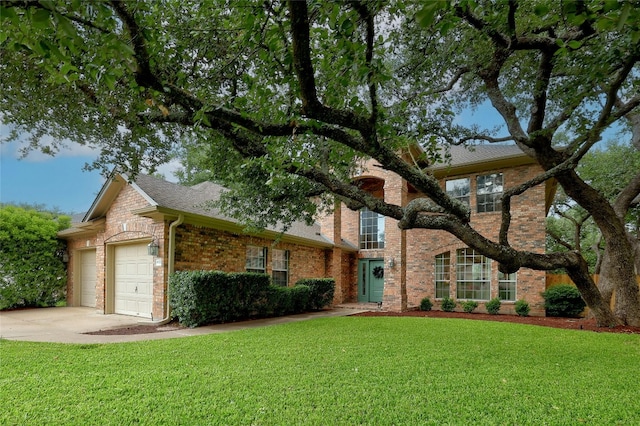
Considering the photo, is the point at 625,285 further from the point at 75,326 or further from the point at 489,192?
the point at 75,326

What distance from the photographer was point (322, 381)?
4180 millimetres

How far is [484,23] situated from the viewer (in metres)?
6.61

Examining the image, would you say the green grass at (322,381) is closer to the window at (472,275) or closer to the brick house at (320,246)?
the brick house at (320,246)

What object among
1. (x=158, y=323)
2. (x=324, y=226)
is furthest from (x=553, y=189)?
(x=158, y=323)

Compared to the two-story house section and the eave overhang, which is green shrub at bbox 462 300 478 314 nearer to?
the two-story house section

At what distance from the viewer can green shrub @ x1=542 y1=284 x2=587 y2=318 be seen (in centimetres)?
1126

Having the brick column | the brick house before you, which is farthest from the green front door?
the brick column

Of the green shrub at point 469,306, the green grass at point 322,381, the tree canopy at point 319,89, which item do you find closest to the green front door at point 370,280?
the green shrub at point 469,306

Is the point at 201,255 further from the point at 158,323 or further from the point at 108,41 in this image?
the point at 108,41

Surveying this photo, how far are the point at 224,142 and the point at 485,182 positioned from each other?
9874mm

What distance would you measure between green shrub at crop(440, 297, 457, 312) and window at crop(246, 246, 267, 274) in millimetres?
6575

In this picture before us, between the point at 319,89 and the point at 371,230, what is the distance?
34.5 ft

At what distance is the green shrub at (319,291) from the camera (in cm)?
1248

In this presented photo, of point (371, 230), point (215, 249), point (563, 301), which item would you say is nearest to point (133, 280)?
point (215, 249)
